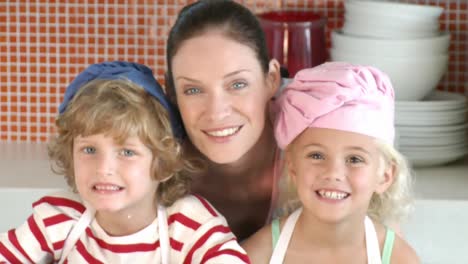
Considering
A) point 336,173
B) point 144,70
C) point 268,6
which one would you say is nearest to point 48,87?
point 268,6

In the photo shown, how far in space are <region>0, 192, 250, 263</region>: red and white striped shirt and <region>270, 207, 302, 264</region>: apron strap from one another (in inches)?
3.7

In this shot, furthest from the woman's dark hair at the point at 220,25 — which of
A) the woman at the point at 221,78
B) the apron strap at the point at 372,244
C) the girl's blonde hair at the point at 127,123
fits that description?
the apron strap at the point at 372,244

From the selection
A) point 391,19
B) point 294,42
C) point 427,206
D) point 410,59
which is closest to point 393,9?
point 391,19

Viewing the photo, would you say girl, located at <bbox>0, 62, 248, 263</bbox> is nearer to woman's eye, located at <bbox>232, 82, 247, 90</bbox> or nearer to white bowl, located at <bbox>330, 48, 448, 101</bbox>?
woman's eye, located at <bbox>232, 82, 247, 90</bbox>

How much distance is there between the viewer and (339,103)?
1.72m

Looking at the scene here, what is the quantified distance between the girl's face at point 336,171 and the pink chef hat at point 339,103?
2 centimetres

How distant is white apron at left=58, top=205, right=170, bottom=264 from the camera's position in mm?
1742

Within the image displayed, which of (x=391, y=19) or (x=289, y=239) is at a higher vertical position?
(x=391, y=19)

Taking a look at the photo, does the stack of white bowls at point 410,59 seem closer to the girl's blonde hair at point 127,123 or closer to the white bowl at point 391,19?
the white bowl at point 391,19

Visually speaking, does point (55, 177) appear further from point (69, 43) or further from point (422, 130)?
point (422, 130)

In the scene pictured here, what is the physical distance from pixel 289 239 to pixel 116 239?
0.31 meters

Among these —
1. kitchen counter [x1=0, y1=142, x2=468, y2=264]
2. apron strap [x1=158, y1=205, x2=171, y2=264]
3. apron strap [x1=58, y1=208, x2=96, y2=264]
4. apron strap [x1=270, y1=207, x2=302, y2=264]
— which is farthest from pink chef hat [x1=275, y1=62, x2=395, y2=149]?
kitchen counter [x1=0, y1=142, x2=468, y2=264]

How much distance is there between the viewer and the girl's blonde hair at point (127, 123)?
168cm

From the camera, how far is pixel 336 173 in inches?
66.5
